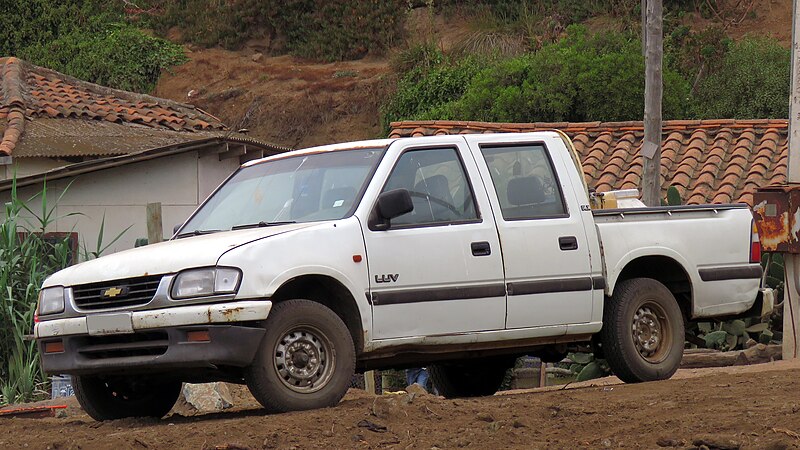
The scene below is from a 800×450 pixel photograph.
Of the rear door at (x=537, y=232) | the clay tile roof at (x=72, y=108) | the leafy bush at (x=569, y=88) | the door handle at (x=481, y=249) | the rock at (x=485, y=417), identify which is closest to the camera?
the rock at (x=485, y=417)

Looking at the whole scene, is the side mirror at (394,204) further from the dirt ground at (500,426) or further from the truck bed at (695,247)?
the truck bed at (695,247)

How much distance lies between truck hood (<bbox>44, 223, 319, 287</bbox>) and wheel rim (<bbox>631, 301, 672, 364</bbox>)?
2.68 meters

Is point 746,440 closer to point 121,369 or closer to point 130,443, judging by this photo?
point 130,443

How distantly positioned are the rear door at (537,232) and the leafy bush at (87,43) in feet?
93.1

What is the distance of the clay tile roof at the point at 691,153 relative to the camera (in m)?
17.6

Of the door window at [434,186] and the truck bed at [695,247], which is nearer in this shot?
the door window at [434,186]

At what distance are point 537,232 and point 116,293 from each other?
2755mm

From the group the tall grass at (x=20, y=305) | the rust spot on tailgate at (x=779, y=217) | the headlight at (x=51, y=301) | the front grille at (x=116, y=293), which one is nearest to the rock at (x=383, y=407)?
the front grille at (x=116, y=293)

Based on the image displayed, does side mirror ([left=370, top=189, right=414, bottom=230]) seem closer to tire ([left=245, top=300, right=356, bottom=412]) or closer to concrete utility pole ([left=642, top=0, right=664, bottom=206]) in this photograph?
tire ([left=245, top=300, right=356, bottom=412])

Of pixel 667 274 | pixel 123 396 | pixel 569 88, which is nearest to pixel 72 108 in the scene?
pixel 569 88

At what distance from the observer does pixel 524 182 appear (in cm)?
892

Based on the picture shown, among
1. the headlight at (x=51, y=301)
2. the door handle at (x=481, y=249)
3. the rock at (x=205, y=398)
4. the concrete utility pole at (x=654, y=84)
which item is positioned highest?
the concrete utility pole at (x=654, y=84)

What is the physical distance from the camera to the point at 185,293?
7.34 metres

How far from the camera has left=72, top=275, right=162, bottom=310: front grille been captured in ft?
24.5
